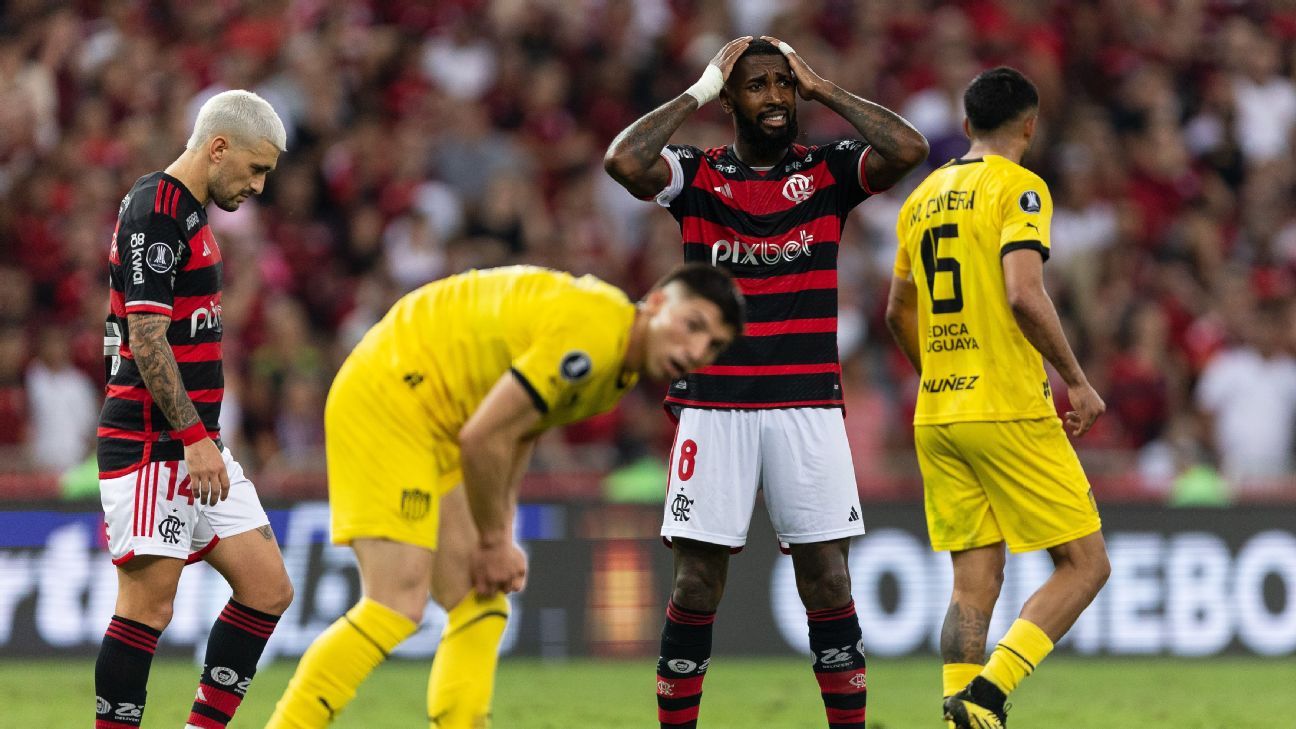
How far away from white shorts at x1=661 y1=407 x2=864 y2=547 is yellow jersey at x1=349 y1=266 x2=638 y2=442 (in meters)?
1.25

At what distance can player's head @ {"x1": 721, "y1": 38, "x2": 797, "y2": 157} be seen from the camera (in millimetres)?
7336

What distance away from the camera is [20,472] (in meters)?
12.5

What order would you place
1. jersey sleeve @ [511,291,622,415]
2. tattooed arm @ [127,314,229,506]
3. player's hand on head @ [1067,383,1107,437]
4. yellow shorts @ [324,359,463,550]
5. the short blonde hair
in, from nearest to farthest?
jersey sleeve @ [511,291,622,415] < yellow shorts @ [324,359,463,550] < tattooed arm @ [127,314,229,506] < the short blonde hair < player's hand on head @ [1067,383,1107,437]

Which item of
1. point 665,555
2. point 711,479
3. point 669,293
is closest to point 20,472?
point 665,555

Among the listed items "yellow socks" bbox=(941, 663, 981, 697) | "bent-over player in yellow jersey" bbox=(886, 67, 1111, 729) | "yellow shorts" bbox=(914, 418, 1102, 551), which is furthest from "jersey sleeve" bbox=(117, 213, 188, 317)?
"yellow socks" bbox=(941, 663, 981, 697)

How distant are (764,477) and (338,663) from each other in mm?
2163

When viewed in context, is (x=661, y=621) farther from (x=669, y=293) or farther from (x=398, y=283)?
(x=669, y=293)

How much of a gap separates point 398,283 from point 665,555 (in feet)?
12.7

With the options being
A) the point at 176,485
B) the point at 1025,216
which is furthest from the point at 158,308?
the point at 1025,216

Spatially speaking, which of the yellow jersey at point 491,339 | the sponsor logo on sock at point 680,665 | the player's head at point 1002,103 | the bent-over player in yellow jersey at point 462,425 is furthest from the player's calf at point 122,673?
the player's head at point 1002,103

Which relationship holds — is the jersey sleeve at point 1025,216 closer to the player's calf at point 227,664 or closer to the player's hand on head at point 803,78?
the player's hand on head at point 803,78

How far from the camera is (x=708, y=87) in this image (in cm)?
725

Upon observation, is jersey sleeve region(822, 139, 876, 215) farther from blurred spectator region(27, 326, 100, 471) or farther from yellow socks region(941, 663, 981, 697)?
blurred spectator region(27, 326, 100, 471)

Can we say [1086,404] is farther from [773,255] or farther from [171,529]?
[171,529]
